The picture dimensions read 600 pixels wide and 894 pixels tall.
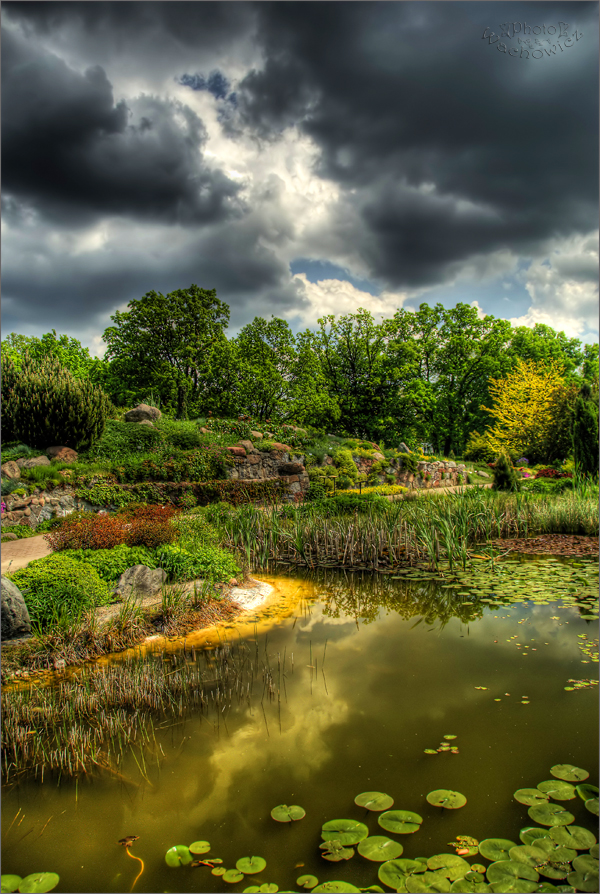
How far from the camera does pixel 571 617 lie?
453 centimetres

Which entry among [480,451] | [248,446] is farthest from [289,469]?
[480,451]

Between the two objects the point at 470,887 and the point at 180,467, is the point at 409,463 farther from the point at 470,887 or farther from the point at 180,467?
the point at 470,887

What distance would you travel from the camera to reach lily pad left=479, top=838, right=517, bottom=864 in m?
1.83

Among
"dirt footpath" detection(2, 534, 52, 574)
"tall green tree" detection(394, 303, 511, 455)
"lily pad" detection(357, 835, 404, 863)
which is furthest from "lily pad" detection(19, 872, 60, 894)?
"tall green tree" detection(394, 303, 511, 455)

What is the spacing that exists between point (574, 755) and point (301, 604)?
10.7 ft

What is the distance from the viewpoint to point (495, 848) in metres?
1.87

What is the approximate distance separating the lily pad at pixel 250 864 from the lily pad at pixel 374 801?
0.54 metres

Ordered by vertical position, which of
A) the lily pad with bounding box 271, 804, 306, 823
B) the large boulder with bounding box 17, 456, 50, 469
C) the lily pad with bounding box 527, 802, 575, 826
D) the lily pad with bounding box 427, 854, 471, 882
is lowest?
the lily pad with bounding box 271, 804, 306, 823

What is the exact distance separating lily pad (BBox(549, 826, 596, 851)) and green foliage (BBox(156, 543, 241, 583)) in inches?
165

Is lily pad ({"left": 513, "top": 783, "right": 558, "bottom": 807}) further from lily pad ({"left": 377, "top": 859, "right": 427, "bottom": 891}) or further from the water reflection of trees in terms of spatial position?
the water reflection of trees

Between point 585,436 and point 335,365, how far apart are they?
1346 centimetres

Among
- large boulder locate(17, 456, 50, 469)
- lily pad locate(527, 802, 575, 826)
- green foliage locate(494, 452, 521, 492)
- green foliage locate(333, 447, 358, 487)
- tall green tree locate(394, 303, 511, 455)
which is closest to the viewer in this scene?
lily pad locate(527, 802, 575, 826)

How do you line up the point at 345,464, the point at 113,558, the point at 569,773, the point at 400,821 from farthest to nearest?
the point at 345,464 < the point at 113,558 < the point at 569,773 < the point at 400,821

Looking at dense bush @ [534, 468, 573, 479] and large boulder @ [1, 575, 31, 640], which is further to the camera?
dense bush @ [534, 468, 573, 479]
